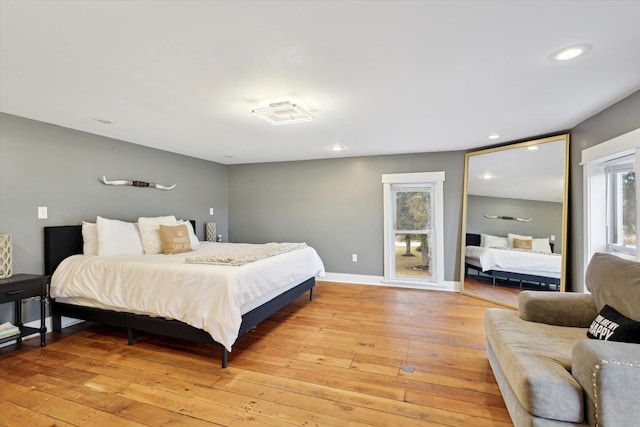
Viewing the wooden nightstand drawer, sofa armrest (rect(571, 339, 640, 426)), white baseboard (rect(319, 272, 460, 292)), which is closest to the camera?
sofa armrest (rect(571, 339, 640, 426))

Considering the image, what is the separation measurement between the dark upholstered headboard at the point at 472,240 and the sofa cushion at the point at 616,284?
2094 mm

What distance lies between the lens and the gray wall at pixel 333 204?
4.64 m

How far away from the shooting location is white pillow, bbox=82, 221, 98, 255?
3.22m

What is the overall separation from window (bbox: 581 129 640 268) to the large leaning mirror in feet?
1.46

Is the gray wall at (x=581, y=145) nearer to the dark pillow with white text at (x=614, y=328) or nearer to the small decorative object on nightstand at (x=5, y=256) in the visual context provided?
the dark pillow with white text at (x=614, y=328)

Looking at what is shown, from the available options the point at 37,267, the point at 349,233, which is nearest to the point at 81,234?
the point at 37,267

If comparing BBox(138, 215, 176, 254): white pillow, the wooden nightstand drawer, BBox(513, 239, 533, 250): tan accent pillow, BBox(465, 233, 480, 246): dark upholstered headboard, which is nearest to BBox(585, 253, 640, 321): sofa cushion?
BBox(513, 239, 533, 250): tan accent pillow

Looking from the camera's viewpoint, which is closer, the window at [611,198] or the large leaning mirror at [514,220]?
the window at [611,198]

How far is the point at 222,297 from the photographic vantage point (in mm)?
2352

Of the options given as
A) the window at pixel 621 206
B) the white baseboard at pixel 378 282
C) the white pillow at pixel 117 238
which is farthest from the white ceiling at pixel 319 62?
the white baseboard at pixel 378 282

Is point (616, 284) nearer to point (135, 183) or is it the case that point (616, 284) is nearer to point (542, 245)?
point (542, 245)

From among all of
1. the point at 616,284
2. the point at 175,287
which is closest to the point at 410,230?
the point at 616,284

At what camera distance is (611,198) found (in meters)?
2.81

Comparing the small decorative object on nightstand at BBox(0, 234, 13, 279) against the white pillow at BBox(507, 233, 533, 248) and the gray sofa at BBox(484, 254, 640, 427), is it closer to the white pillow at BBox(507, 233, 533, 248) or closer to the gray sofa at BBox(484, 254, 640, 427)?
the gray sofa at BBox(484, 254, 640, 427)
